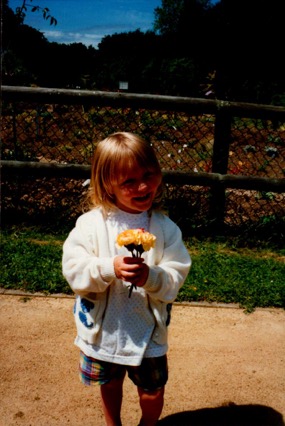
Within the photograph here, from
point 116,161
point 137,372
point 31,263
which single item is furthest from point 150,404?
point 31,263

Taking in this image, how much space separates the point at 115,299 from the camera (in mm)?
1711

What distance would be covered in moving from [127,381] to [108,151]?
4.34ft

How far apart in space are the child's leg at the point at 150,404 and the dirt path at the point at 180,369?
22cm

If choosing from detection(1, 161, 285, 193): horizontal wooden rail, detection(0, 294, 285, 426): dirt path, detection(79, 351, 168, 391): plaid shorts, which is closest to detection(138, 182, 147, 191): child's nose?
detection(79, 351, 168, 391): plaid shorts

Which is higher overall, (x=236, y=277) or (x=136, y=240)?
(x=136, y=240)

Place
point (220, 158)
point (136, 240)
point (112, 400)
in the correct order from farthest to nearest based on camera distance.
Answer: point (220, 158) → point (112, 400) → point (136, 240)

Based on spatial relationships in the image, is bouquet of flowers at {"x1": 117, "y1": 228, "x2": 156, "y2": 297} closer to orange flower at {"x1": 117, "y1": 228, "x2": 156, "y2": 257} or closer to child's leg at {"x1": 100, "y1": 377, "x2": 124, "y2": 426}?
orange flower at {"x1": 117, "y1": 228, "x2": 156, "y2": 257}

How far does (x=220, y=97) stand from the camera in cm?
552

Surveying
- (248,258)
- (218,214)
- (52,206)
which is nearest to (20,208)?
(52,206)

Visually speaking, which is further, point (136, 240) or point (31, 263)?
point (31, 263)

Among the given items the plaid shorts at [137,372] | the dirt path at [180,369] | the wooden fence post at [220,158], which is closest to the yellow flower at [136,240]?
the plaid shorts at [137,372]

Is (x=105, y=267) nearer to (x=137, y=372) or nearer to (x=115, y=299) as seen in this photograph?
(x=115, y=299)

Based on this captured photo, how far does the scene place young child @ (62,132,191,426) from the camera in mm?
1682

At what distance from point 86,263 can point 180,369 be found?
1143mm
